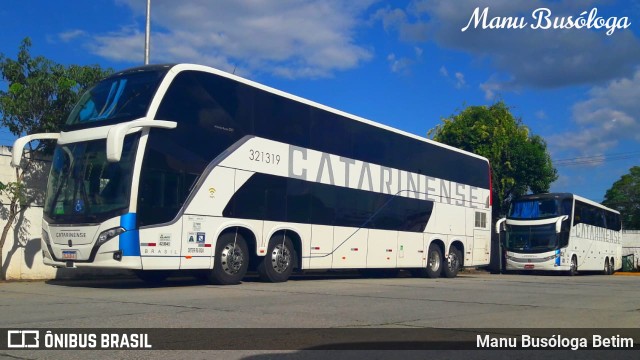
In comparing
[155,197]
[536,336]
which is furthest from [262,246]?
[536,336]

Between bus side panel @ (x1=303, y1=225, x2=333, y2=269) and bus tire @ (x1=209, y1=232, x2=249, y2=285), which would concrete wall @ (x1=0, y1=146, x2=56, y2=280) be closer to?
bus tire @ (x1=209, y1=232, x2=249, y2=285)

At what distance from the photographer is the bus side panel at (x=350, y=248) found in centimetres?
1689

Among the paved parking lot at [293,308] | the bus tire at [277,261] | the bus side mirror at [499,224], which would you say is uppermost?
the bus side mirror at [499,224]

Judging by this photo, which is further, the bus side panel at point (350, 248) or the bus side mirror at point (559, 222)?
the bus side mirror at point (559, 222)

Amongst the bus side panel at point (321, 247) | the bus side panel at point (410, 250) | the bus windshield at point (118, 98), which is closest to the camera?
the bus windshield at point (118, 98)

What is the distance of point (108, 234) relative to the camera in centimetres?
1188

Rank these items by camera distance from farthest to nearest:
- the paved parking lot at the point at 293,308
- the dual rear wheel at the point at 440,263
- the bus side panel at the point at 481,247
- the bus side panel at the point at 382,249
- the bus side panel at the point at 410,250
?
1. the bus side panel at the point at 481,247
2. the dual rear wheel at the point at 440,263
3. the bus side panel at the point at 410,250
4. the bus side panel at the point at 382,249
5. the paved parking lot at the point at 293,308

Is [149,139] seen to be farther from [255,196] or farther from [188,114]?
[255,196]

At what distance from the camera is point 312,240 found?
16.1 metres

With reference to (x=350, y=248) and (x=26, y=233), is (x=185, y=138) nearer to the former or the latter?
(x=26, y=233)

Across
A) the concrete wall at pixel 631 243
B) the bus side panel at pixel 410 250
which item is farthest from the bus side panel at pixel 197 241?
the concrete wall at pixel 631 243

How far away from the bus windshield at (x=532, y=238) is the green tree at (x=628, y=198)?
4131cm

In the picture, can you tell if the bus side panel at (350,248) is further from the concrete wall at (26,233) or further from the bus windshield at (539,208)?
the bus windshield at (539,208)

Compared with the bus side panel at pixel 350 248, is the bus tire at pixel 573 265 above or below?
below
